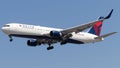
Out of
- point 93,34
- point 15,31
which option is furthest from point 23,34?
point 93,34

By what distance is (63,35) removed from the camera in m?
92.4

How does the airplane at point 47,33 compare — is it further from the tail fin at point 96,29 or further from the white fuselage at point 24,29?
the tail fin at point 96,29

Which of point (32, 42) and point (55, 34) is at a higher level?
point (55, 34)

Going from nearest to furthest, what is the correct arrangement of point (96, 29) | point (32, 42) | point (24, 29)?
point (24, 29), point (32, 42), point (96, 29)

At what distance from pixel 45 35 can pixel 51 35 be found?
1.26 m

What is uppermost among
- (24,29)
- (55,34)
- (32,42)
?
(24,29)

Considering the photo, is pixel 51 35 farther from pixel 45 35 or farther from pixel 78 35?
pixel 78 35

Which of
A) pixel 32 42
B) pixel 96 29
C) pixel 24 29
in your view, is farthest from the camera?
pixel 96 29

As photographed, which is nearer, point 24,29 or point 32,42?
point 24,29

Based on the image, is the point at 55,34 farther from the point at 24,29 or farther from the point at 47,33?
the point at 24,29

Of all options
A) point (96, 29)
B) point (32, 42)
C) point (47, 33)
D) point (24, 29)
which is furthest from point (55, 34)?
point (96, 29)

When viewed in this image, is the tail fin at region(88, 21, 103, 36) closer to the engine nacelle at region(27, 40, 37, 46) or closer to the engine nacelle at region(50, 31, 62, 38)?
the engine nacelle at region(27, 40, 37, 46)

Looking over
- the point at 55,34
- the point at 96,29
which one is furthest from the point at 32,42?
the point at 96,29

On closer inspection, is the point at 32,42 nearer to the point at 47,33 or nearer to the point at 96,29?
the point at 47,33
